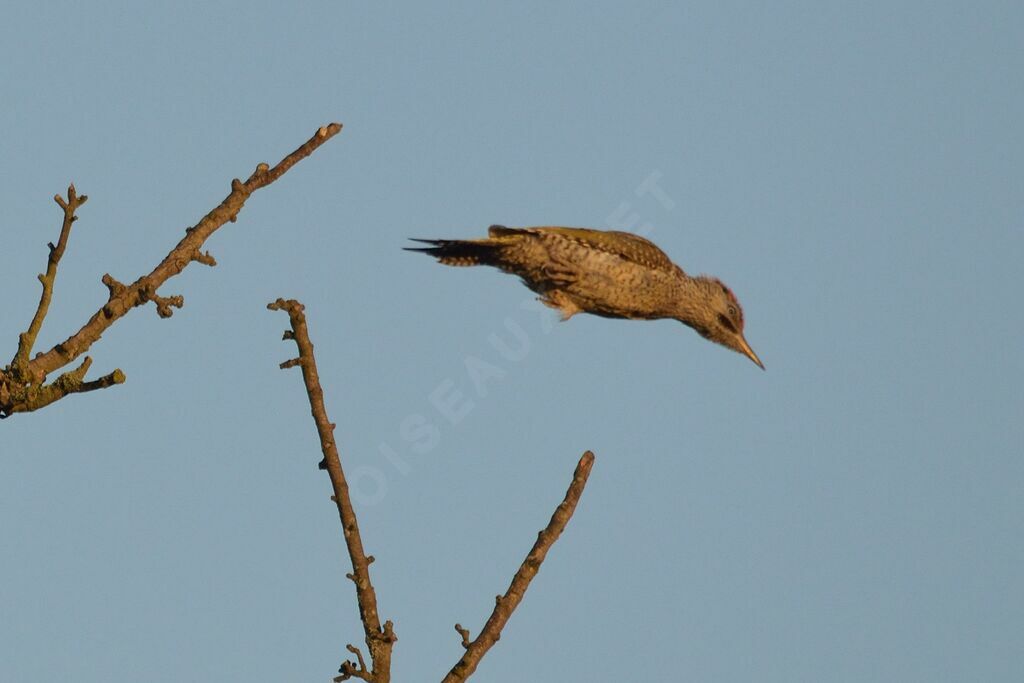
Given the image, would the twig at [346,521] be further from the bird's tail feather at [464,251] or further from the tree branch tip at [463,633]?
the bird's tail feather at [464,251]

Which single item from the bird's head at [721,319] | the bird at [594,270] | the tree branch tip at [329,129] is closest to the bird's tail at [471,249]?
the bird at [594,270]

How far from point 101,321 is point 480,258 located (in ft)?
23.1

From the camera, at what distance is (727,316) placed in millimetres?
11273

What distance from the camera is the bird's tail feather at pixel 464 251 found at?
1037 centimetres

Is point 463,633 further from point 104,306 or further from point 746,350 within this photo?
point 746,350

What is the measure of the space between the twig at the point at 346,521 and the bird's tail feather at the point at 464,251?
21.3 feet

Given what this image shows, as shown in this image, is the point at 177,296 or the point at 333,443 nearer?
the point at 333,443

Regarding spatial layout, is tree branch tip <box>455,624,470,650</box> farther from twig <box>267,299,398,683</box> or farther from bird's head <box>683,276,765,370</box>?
bird's head <box>683,276,765,370</box>

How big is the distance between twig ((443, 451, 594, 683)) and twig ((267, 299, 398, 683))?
231 mm

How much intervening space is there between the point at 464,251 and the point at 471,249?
0.06 metres

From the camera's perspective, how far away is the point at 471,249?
10594mm

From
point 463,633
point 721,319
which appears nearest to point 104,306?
point 463,633

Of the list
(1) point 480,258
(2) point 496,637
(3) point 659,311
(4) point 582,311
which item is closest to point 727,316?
(3) point 659,311

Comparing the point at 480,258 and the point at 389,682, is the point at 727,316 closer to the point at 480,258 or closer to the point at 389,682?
the point at 480,258
